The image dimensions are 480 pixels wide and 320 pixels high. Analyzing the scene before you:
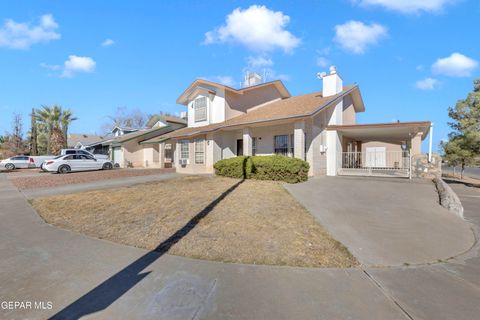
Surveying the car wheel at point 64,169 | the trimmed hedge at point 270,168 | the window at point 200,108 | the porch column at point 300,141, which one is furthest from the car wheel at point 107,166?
the porch column at point 300,141

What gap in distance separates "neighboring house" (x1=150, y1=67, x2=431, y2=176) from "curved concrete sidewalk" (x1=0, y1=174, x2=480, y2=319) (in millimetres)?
10350

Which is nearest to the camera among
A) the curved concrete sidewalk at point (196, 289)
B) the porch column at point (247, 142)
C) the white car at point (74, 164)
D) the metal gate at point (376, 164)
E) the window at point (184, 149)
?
the curved concrete sidewalk at point (196, 289)

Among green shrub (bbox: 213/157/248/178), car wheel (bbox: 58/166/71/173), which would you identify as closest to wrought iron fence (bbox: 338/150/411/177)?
green shrub (bbox: 213/157/248/178)

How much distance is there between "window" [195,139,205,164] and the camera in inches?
704

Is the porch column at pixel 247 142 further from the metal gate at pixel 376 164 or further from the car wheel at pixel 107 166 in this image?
the car wheel at pixel 107 166

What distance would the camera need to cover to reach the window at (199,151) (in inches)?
704

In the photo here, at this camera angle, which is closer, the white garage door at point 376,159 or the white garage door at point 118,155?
the white garage door at point 376,159

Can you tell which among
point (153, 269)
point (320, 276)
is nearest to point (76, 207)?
point (153, 269)

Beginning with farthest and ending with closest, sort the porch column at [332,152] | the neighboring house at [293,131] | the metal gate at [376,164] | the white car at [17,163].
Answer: the white car at [17,163] → the porch column at [332,152] → the metal gate at [376,164] → the neighboring house at [293,131]

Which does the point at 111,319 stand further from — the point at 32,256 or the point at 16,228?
the point at 16,228

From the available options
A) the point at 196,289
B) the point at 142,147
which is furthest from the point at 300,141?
the point at 142,147

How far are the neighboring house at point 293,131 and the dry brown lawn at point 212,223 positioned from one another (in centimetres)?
607

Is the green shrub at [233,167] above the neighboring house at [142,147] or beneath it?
beneath

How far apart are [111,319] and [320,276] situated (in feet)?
9.48
